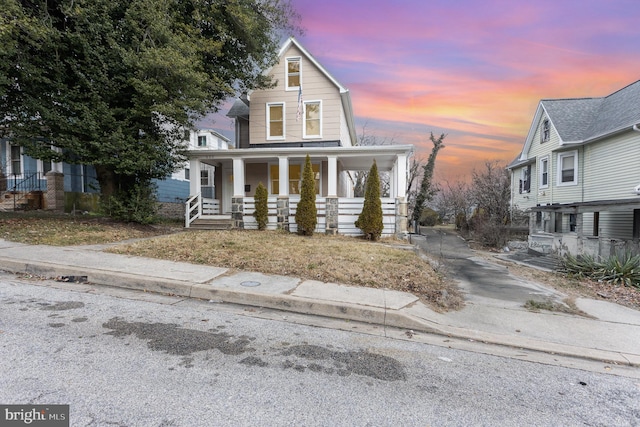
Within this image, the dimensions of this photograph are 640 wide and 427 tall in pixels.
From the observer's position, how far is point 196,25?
11609 mm

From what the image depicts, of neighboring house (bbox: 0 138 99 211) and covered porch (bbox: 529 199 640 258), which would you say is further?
neighboring house (bbox: 0 138 99 211)

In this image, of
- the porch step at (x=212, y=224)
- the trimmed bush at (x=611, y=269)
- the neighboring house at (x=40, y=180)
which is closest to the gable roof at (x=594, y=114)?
the trimmed bush at (x=611, y=269)

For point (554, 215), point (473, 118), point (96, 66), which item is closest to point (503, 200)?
point (554, 215)

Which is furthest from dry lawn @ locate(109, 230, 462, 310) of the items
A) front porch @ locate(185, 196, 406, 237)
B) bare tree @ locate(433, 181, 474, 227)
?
bare tree @ locate(433, 181, 474, 227)

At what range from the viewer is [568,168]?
16625 mm

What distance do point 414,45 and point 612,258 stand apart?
922 centimetres

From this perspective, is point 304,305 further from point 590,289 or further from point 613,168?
point 613,168

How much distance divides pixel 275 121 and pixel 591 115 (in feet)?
55.9

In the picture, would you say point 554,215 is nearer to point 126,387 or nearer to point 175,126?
point 175,126

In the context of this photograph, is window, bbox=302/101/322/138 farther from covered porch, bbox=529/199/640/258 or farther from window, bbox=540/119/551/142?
window, bbox=540/119/551/142

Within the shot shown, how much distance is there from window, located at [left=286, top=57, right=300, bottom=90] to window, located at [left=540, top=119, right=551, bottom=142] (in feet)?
47.3

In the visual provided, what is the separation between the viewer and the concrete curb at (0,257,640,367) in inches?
143

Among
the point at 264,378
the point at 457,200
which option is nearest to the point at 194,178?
the point at 264,378

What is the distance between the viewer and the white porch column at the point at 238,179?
13047mm
